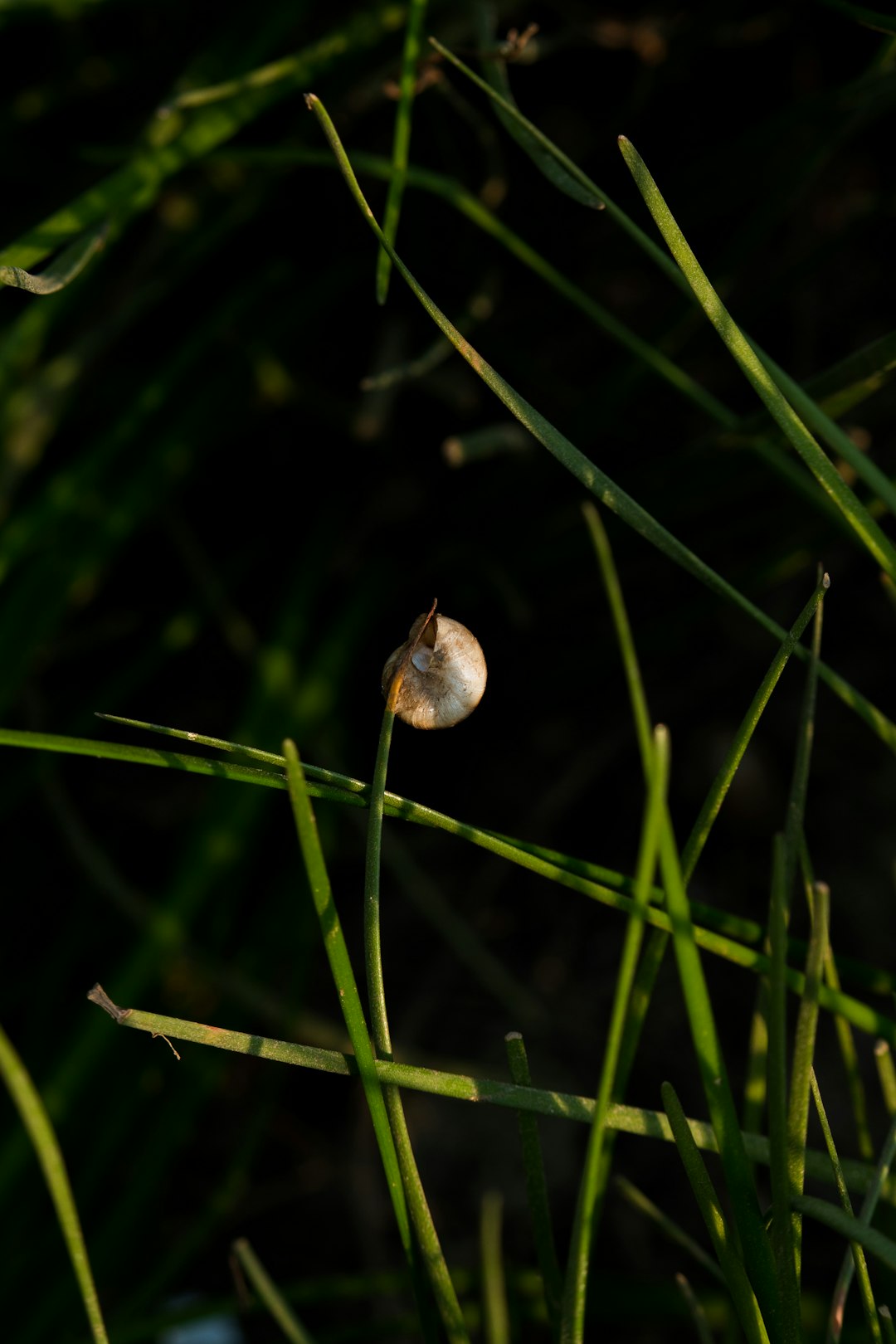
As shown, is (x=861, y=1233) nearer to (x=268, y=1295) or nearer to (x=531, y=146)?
(x=268, y=1295)

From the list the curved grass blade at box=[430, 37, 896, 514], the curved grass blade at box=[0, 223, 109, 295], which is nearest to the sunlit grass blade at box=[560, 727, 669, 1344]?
the curved grass blade at box=[430, 37, 896, 514]

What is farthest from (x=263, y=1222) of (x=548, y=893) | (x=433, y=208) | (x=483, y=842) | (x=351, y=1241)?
(x=433, y=208)

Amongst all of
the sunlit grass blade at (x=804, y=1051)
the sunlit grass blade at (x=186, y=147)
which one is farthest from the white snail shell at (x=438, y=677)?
the sunlit grass blade at (x=186, y=147)

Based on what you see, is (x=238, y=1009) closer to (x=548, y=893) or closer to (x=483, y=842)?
(x=548, y=893)

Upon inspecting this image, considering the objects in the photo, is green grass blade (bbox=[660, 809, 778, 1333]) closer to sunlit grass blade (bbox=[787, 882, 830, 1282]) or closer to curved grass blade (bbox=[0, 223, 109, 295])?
sunlit grass blade (bbox=[787, 882, 830, 1282])

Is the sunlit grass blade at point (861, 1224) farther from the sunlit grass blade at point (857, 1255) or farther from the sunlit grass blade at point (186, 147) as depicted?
the sunlit grass blade at point (186, 147)
